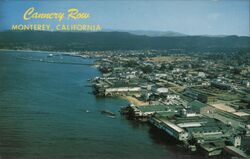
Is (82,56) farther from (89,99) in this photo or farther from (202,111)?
Result: (202,111)

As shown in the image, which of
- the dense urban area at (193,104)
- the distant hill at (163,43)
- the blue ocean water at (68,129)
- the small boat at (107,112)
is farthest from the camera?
the distant hill at (163,43)

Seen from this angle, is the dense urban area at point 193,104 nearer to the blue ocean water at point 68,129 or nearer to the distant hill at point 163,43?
the blue ocean water at point 68,129

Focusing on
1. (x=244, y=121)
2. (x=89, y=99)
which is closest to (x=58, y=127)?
(x=89, y=99)

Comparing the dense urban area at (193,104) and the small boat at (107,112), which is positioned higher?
the dense urban area at (193,104)

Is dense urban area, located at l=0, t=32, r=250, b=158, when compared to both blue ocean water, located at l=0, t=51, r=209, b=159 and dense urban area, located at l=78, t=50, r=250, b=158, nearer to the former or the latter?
dense urban area, located at l=78, t=50, r=250, b=158

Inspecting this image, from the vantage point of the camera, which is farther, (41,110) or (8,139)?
(41,110)

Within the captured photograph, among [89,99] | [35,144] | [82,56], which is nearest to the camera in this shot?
[35,144]

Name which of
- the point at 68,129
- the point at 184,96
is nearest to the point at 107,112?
the point at 68,129

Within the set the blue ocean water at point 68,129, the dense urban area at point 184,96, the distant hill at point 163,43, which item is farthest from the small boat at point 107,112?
the distant hill at point 163,43
